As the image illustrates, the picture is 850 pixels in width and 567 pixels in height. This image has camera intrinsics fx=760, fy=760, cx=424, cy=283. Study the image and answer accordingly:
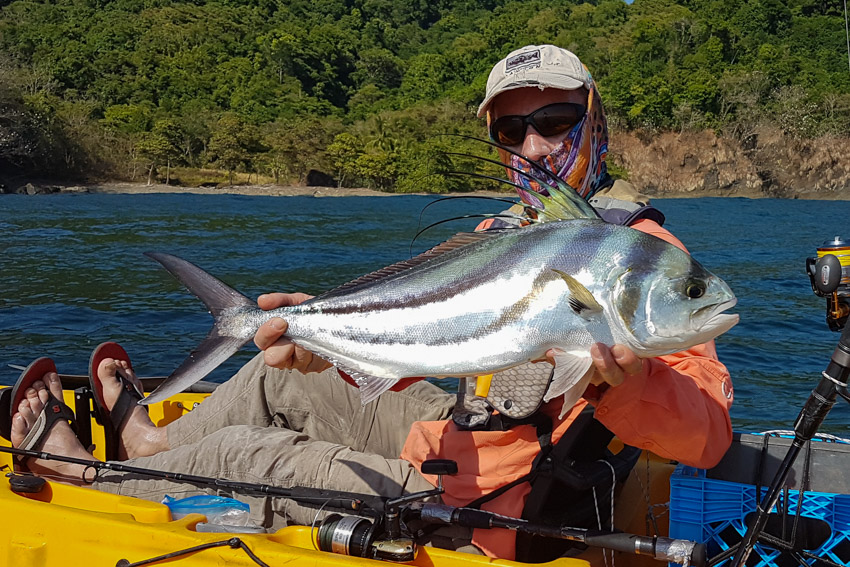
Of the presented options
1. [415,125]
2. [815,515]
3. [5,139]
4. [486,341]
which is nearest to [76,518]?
[486,341]

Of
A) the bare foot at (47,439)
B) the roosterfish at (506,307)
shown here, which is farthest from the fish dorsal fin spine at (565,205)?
the bare foot at (47,439)

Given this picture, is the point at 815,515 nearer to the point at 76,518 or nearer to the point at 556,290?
the point at 556,290

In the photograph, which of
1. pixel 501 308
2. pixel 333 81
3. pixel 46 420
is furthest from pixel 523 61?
pixel 333 81

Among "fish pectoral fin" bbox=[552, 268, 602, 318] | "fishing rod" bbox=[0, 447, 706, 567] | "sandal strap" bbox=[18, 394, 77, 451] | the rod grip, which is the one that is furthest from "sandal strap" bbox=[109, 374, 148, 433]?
"fish pectoral fin" bbox=[552, 268, 602, 318]

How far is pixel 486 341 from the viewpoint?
216 centimetres

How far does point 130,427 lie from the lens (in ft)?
14.0

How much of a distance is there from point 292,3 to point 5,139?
96.7m

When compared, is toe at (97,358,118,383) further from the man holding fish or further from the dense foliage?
the dense foliage

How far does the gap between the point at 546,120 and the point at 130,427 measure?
2.82 m

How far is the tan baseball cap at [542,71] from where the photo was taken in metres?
3.20

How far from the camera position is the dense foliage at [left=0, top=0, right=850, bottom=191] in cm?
7181

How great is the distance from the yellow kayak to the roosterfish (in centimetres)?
70

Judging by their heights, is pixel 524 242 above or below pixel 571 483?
above

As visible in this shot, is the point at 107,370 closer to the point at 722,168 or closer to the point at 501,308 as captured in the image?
the point at 501,308
